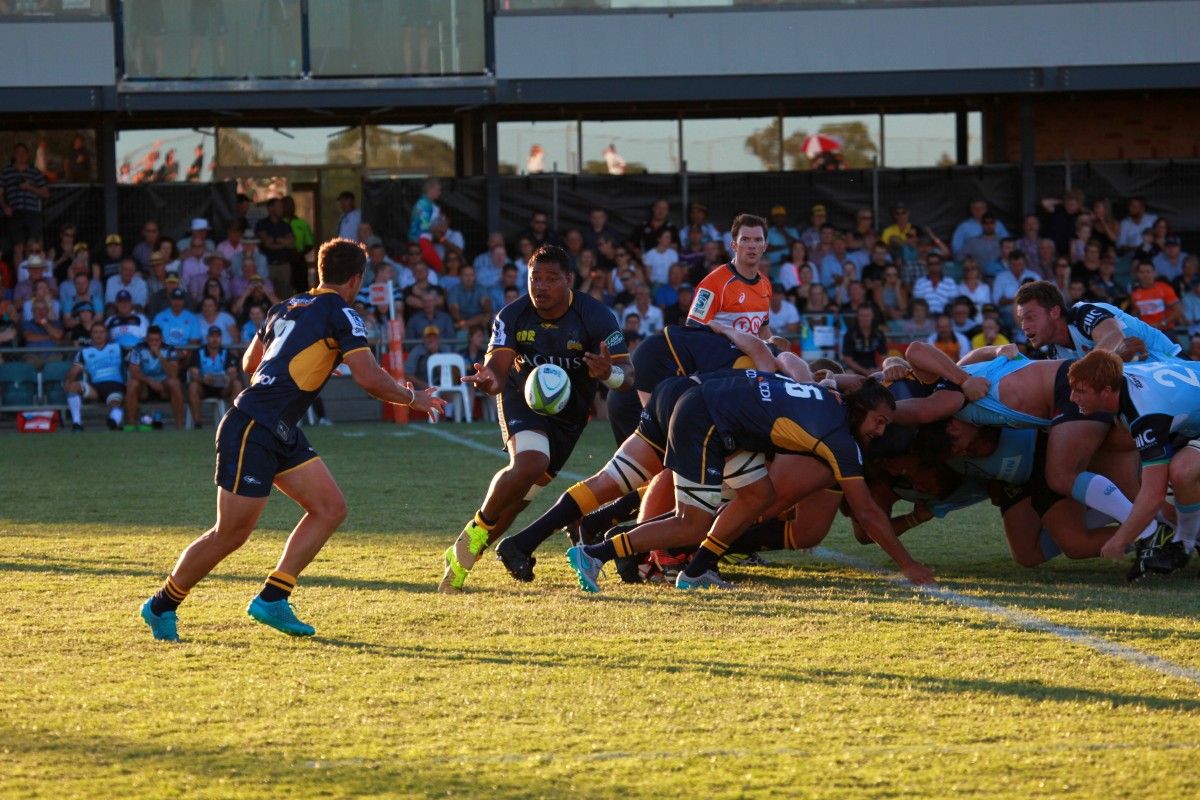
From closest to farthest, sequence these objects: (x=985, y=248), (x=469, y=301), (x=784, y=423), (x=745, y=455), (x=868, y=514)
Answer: (x=868, y=514) → (x=784, y=423) → (x=745, y=455) → (x=469, y=301) → (x=985, y=248)

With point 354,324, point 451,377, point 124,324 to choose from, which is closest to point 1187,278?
point 451,377

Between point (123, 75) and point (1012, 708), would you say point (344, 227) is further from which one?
point (1012, 708)

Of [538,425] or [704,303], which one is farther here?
[704,303]

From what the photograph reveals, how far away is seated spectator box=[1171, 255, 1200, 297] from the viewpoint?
70.1 ft

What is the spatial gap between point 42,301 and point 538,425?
1364 cm

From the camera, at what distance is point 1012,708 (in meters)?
5.11

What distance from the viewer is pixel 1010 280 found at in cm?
2144

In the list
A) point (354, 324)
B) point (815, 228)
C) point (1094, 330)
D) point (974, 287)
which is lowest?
point (1094, 330)

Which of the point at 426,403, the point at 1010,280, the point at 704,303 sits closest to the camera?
the point at 426,403

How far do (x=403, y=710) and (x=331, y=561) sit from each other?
3572 mm

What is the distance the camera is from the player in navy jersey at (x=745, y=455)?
7.37 m

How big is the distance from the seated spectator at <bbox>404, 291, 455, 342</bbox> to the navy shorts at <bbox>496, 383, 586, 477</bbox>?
Answer: 1235 cm

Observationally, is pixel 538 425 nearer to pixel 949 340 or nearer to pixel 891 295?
pixel 949 340

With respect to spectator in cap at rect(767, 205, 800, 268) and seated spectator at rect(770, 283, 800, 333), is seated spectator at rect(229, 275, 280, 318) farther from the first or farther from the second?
spectator in cap at rect(767, 205, 800, 268)
